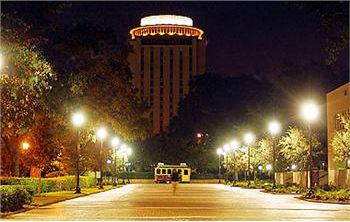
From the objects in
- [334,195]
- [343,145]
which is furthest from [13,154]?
[334,195]

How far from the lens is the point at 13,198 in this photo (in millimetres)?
28219

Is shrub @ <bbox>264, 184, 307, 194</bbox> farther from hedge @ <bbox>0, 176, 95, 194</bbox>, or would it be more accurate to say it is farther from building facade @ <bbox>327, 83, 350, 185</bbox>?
hedge @ <bbox>0, 176, 95, 194</bbox>

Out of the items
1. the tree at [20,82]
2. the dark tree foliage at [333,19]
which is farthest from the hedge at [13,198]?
the dark tree foliage at [333,19]

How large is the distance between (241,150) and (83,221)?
7389cm

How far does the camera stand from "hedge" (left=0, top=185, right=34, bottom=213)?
27109 mm

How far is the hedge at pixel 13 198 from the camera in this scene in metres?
27.1

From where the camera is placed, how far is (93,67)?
43.5 m

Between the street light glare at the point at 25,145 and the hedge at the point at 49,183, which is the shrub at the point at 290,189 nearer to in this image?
the hedge at the point at 49,183

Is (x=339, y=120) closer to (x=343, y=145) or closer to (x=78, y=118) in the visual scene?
(x=343, y=145)

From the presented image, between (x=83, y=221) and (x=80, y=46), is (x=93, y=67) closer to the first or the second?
(x=80, y=46)

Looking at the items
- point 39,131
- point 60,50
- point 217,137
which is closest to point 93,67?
point 60,50

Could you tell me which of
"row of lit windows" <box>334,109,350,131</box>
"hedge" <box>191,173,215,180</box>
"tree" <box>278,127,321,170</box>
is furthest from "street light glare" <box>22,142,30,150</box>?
"hedge" <box>191,173,215,180</box>

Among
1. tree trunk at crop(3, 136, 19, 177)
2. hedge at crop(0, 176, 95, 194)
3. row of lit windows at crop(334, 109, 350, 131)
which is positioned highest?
row of lit windows at crop(334, 109, 350, 131)

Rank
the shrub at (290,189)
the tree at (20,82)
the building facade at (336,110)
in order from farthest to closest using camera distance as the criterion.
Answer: the building facade at (336,110)
the shrub at (290,189)
the tree at (20,82)
